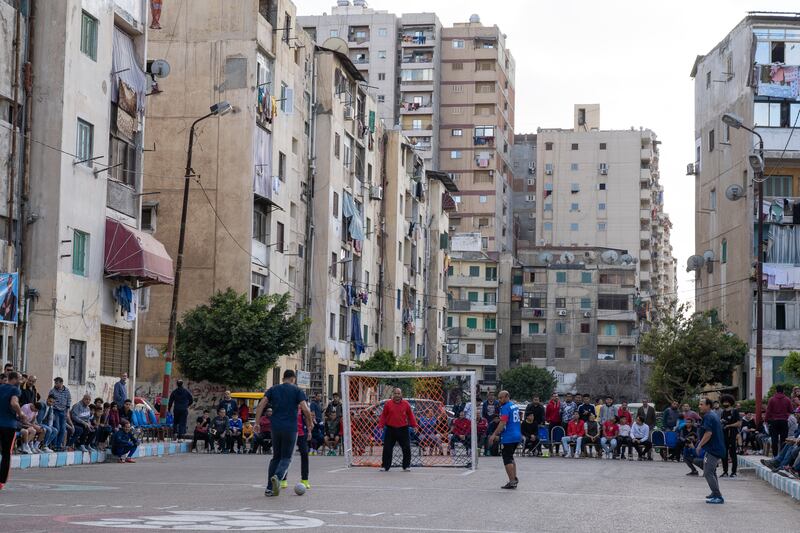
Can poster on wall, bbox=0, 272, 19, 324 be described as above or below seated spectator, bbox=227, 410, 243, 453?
above

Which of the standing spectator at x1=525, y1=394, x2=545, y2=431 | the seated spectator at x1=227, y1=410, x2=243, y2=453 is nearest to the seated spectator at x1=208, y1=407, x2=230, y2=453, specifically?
the seated spectator at x1=227, y1=410, x2=243, y2=453

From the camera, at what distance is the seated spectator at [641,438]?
38.2 metres

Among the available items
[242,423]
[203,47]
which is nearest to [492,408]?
[242,423]

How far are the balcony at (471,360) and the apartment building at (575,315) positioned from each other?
2646 millimetres

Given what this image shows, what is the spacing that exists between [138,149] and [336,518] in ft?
89.4

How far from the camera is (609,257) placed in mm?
116000

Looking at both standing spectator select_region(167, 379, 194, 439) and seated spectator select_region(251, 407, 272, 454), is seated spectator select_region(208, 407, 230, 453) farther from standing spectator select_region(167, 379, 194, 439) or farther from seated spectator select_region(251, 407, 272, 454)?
standing spectator select_region(167, 379, 194, 439)

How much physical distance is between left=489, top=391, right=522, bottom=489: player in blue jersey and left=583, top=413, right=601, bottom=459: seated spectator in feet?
54.3

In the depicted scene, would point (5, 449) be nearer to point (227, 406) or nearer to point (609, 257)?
point (227, 406)

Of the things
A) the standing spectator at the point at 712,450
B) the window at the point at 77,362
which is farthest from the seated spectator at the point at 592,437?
the standing spectator at the point at 712,450

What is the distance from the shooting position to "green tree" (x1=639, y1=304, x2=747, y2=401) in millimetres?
62188

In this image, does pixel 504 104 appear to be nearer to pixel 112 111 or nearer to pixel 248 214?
pixel 248 214

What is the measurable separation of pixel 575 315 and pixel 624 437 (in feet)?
248

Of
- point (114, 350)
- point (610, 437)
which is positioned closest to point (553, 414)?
point (610, 437)
